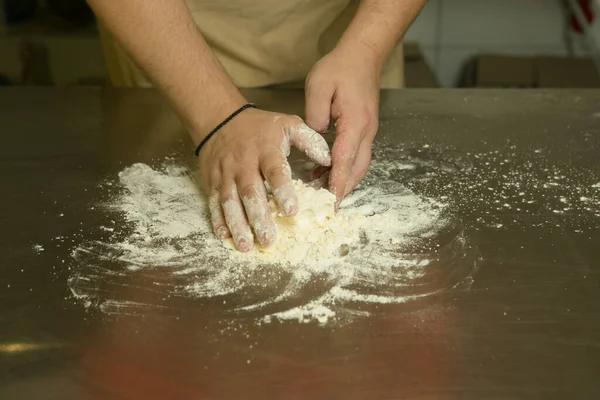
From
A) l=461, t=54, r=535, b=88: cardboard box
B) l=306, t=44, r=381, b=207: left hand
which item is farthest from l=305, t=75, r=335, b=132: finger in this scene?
l=461, t=54, r=535, b=88: cardboard box

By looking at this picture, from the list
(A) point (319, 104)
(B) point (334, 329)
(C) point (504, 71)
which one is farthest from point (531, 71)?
(B) point (334, 329)

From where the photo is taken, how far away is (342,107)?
105cm

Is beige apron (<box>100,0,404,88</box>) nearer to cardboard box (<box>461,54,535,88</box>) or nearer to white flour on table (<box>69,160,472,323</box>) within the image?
white flour on table (<box>69,160,472,323</box>)

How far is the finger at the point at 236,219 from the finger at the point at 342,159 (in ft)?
0.42

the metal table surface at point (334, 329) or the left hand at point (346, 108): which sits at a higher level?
the left hand at point (346, 108)

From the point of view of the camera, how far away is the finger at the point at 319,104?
1058mm

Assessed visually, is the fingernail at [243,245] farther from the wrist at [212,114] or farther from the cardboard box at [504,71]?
the cardboard box at [504,71]

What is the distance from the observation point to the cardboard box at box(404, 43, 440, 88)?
2172 mm

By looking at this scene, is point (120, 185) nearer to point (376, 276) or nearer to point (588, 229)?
point (376, 276)

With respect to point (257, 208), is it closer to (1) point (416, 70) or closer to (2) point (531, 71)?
(1) point (416, 70)

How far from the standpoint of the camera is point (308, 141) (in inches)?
38.9

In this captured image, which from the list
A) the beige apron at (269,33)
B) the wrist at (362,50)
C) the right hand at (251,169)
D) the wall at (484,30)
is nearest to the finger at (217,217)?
the right hand at (251,169)

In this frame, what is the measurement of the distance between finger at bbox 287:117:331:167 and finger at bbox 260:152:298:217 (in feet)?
0.17

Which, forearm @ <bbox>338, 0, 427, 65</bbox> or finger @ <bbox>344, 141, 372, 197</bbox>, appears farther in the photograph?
forearm @ <bbox>338, 0, 427, 65</bbox>
